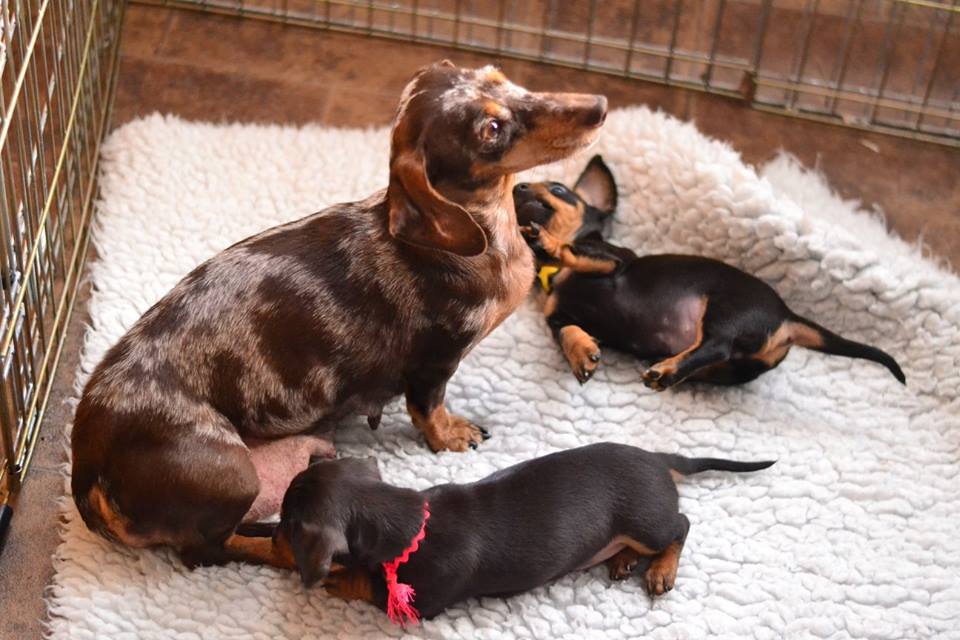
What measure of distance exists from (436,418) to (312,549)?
0.92 m

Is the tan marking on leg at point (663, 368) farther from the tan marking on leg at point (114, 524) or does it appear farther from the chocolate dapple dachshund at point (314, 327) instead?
the tan marking on leg at point (114, 524)

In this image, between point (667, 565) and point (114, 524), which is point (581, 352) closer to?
point (667, 565)

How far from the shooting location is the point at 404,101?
139 inches

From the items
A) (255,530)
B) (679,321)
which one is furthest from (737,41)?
(255,530)

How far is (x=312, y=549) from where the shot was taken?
3.12 m

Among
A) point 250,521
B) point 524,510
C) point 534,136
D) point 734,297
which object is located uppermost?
point 534,136

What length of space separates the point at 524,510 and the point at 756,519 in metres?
0.81

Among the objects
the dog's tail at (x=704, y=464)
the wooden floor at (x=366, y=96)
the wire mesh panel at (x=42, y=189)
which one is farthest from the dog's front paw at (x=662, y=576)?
the wooden floor at (x=366, y=96)

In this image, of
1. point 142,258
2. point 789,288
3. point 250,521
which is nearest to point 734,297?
point 789,288

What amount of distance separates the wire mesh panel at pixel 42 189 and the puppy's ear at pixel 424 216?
3.27ft

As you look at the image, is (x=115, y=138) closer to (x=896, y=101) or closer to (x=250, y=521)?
(x=250, y=521)

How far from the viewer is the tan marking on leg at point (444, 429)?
3971 millimetres

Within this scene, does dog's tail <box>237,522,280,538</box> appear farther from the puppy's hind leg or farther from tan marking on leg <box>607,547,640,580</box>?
the puppy's hind leg

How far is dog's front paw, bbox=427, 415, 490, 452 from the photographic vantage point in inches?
158
